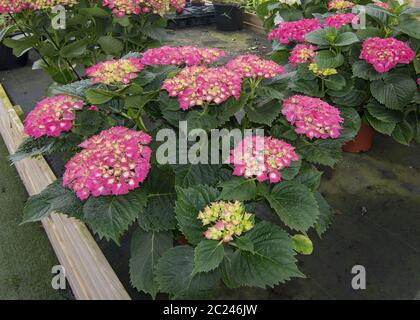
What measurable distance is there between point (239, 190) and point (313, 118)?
0.44m

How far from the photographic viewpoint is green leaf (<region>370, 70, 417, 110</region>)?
2275 millimetres

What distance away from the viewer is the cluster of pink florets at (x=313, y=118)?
1494 mm

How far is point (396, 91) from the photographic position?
7.52ft

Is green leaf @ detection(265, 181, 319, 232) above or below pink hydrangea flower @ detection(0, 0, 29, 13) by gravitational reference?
below

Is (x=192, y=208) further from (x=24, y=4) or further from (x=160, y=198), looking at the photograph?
(x=24, y=4)

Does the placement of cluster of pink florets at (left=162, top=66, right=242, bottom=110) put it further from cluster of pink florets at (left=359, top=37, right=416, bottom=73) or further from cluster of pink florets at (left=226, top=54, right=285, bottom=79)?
cluster of pink florets at (left=359, top=37, right=416, bottom=73)

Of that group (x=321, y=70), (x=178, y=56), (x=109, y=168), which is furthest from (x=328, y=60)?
(x=109, y=168)

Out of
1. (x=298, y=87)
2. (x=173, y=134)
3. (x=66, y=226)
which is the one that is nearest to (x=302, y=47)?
(x=298, y=87)

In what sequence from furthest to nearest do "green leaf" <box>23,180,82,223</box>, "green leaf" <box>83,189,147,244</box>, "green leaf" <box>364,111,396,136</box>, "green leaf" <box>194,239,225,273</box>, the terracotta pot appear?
the terracotta pot
"green leaf" <box>364,111,396,136</box>
"green leaf" <box>23,180,82,223</box>
"green leaf" <box>83,189,147,244</box>
"green leaf" <box>194,239,225,273</box>

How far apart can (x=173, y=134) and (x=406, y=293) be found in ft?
3.88

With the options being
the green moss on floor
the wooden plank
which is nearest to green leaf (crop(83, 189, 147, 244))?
the wooden plank

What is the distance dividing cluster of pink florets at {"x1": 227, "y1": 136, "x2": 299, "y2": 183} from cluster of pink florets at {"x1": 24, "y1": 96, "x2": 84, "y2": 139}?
642mm

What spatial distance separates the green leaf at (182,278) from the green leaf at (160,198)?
0.15m

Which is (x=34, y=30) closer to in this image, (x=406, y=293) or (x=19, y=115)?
(x=19, y=115)
